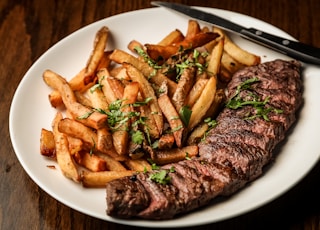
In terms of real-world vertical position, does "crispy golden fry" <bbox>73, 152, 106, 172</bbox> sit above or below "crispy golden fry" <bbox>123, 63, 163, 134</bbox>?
below

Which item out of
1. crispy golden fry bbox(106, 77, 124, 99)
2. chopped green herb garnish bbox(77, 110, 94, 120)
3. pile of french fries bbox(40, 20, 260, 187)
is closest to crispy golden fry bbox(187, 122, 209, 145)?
pile of french fries bbox(40, 20, 260, 187)

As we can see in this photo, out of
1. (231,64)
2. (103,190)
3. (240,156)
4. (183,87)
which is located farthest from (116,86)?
(240,156)

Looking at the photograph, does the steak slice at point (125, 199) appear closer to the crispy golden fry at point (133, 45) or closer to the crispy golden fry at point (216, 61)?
the crispy golden fry at point (216, 61)

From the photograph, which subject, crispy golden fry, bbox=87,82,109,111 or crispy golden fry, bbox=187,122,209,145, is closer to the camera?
crispy golden fry, bbox=187,122,209,145

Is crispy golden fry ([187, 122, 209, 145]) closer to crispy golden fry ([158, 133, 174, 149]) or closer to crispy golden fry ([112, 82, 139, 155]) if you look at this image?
crispy golden fry ([158, 133, 174, 149])

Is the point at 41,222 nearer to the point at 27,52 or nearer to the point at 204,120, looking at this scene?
the point at 204,120

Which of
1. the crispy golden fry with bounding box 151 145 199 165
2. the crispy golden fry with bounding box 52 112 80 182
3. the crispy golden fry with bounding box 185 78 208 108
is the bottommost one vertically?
the crispy golden fry with bounding box 52 112 80 182

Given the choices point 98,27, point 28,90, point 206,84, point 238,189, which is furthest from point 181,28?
point 238,189
